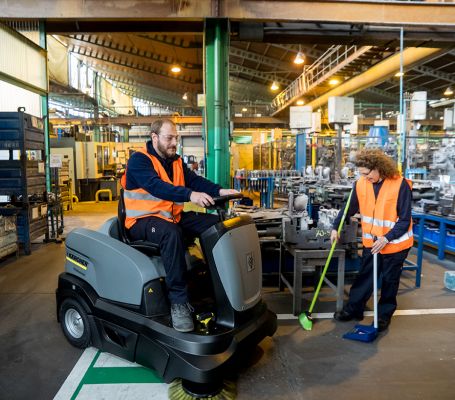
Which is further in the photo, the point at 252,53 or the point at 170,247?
the point at 252,53

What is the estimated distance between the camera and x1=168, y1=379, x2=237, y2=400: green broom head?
7.27 feet

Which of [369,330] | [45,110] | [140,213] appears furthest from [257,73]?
[140,213]

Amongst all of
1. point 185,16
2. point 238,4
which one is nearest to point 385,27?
point 238,4

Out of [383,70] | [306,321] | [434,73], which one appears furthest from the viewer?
[434,73]

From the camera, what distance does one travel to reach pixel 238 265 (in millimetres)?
2354

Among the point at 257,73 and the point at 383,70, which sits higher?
the point at 257,73

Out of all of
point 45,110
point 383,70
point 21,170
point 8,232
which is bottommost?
point 8,232

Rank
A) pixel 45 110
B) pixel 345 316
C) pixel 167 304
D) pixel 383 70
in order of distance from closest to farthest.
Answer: pixel 167 304, pixel 345 316, pixel 45 110, pixel 383 70

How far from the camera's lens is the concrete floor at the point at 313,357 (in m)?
2.41

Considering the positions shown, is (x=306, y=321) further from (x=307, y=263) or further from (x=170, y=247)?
(x=170, y=247)

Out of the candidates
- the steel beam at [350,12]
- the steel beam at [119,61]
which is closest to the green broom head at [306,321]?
the steel beam at [350,12]

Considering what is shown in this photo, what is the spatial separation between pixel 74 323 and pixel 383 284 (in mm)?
2604

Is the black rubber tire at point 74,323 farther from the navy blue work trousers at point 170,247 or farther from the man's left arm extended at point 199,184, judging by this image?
the man's left arm extended at point 199,184

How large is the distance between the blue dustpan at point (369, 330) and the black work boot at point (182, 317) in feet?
4.95
